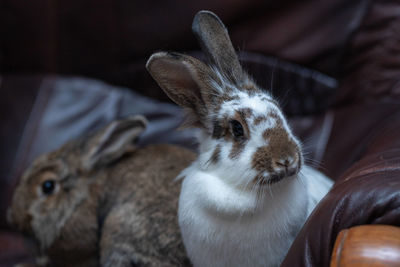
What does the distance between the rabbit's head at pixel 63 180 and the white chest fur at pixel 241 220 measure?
2.06 ft

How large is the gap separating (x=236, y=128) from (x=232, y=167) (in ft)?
0.33

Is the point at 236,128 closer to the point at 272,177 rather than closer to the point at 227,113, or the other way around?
the point at 227,113

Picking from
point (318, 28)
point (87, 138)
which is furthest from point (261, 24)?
point (87, 138)

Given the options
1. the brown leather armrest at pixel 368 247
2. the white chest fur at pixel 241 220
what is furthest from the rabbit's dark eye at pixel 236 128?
the brown leather armrest at pixel 368 247

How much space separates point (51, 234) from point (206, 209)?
0.79 m

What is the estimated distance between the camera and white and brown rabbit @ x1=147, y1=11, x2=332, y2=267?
112 cm

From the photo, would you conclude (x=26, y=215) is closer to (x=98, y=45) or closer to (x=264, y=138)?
(x=98, y=45)

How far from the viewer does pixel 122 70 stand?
2.13 m

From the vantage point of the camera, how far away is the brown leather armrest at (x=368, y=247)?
2.58 ft

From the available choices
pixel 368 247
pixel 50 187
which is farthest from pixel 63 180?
pixel 368 247

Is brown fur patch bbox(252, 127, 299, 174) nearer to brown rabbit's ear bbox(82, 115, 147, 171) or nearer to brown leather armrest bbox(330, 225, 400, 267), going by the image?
brown leather armrest bbox(330, 225, 400, 267)

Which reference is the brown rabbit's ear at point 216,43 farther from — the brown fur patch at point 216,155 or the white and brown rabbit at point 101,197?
the white and brown rabbit at point 101,197

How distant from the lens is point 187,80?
123cm

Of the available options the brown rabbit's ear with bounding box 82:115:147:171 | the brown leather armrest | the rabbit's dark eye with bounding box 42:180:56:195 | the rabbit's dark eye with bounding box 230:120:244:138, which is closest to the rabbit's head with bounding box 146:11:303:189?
the rabbit's dark eye with bounding box 230:120:244:138
